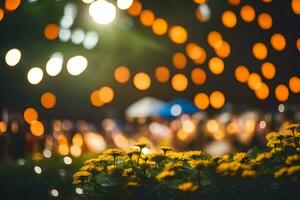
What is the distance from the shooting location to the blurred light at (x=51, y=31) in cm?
807

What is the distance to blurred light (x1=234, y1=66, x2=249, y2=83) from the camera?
16922 mm

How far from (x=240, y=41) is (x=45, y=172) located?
425 inches

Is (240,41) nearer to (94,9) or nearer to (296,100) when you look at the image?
(296,100)

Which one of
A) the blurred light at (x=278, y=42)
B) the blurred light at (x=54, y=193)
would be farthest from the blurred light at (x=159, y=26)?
the blurred light at (x=54, y=193)

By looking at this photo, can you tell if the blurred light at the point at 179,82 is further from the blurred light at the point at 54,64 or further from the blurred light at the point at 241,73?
the blurred light at the point at 54,64

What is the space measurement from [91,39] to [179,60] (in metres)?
8.27

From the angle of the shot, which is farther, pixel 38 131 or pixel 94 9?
pixel 38 131

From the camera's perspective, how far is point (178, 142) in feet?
42.8

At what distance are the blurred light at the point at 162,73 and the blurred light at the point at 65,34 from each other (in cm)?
1052

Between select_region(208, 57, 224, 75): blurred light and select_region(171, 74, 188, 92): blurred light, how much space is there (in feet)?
5.39

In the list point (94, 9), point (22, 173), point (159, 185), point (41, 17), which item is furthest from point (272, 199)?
point (94, 9)

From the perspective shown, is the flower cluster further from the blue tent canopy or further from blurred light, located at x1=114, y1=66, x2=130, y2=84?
blurred light, located at x1=114, y1=66, x2=130, y2=84

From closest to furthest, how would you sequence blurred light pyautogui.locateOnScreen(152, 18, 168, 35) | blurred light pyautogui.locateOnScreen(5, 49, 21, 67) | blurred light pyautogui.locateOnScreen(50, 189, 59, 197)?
blurred light pyautogui.locateOnScreen(50, 189, 59, 197)
blurred light pyautogui.locateOnScreen(5, 49, 21, 67)
blurred light pyautogui.locateOnScreen(152, 18, 168, 35)

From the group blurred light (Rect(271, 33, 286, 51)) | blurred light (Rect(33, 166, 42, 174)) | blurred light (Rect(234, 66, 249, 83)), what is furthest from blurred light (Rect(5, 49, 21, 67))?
blurred light (Rect(234, 66, 249, 83))
